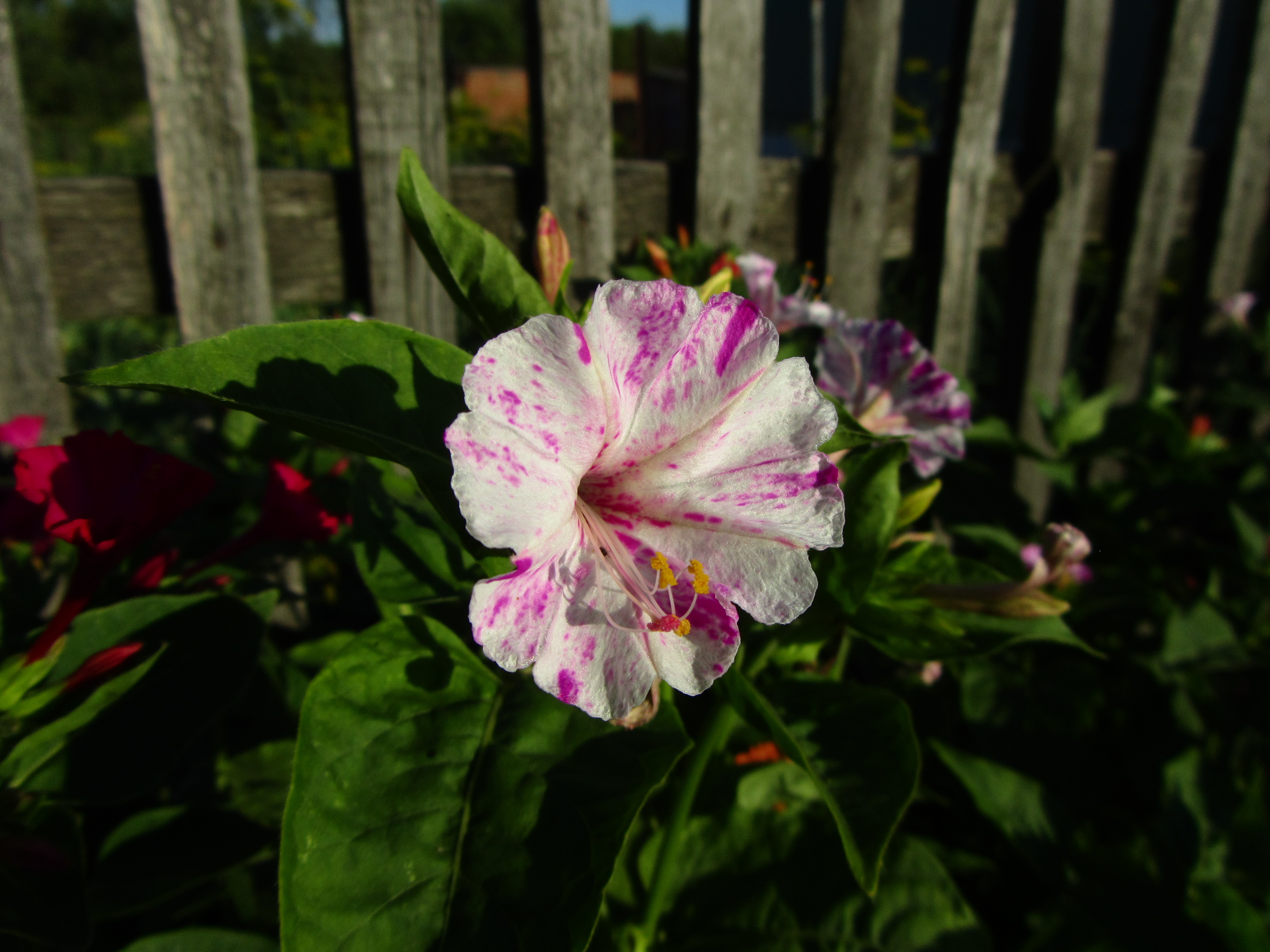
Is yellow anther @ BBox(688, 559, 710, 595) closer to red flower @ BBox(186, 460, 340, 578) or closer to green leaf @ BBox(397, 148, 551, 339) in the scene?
green leaf @ BBox(397, 148, 551, 339)

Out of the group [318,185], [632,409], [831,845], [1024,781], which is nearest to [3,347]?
[318,185]

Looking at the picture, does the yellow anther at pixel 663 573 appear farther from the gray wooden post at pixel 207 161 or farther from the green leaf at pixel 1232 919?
the gray wooden post at pixel 207 161

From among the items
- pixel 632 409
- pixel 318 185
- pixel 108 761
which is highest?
pixel 318 185

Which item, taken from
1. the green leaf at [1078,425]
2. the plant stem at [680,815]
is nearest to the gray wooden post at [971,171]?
the green leaf at [1078,425]

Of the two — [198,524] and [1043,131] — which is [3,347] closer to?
[198,524]

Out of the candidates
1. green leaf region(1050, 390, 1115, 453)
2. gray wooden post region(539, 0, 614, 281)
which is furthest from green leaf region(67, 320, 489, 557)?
green leaf region(1050, 390, 1115, 453)

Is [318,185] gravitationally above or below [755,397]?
above
